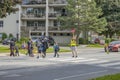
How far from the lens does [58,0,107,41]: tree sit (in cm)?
6456

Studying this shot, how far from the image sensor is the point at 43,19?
7569cm

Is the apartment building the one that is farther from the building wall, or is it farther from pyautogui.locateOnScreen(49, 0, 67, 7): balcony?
the building wall

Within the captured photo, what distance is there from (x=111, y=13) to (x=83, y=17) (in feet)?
41.0

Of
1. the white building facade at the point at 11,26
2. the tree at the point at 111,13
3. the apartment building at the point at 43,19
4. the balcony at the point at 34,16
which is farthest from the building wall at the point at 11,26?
the tree at the point at 111,13

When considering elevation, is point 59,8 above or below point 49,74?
above

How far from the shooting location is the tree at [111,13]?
74.8 metres

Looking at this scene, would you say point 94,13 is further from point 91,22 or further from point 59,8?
point 59,8

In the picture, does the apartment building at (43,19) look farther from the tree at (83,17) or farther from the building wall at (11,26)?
the tree at (83,17)

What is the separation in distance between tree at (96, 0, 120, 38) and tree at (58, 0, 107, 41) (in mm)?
8867

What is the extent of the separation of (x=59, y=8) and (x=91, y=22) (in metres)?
12.5

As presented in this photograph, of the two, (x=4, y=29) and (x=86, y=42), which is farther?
(x=4, y=29)

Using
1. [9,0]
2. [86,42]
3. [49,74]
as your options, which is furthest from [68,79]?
[86,42]

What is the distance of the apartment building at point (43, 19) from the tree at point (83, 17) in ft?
25.6

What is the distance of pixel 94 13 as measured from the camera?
213 feet
